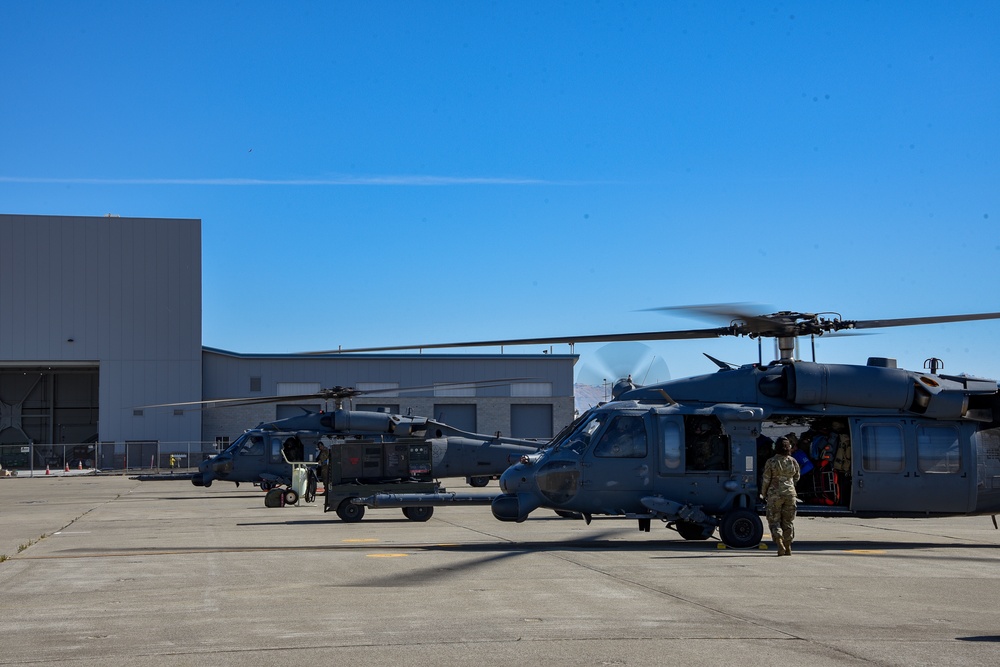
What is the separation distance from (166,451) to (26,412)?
1935 centimetres

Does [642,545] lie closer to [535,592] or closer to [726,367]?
[726,367]

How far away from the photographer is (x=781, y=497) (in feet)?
48.4

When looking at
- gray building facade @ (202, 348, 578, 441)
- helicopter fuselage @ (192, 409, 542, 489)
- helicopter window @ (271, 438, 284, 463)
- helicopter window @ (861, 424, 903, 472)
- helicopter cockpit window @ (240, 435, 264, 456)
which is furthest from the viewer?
gray building facade @ (202, 348, 578, 441)

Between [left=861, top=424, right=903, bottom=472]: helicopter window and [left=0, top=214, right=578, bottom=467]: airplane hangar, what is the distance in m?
42.5

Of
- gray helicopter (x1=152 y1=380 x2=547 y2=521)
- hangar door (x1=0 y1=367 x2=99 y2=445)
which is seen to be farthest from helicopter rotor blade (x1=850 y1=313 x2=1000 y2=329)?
hangar door (x1=0 y1=367 x2=99 y2=445)

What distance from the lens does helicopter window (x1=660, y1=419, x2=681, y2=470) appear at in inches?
634

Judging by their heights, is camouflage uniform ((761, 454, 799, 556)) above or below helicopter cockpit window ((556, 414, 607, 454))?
below

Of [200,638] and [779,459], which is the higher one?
[779,459]

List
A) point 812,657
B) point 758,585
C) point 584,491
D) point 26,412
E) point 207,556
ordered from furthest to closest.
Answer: point 26,412, point 584,491, point 207,556, point 758,585, point 812,657

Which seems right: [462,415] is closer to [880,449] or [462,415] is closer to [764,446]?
[764,446]

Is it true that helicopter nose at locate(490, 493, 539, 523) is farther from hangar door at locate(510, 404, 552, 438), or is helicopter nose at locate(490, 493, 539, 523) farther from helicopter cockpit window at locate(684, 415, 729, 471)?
hangar door at locate(510, 404, 552, 438)

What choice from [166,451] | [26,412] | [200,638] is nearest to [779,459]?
[200,638]

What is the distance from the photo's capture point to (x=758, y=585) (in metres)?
11.3

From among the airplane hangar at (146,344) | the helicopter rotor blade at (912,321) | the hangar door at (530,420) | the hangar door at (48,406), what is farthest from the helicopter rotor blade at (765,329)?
the hangar door at (48,406)
